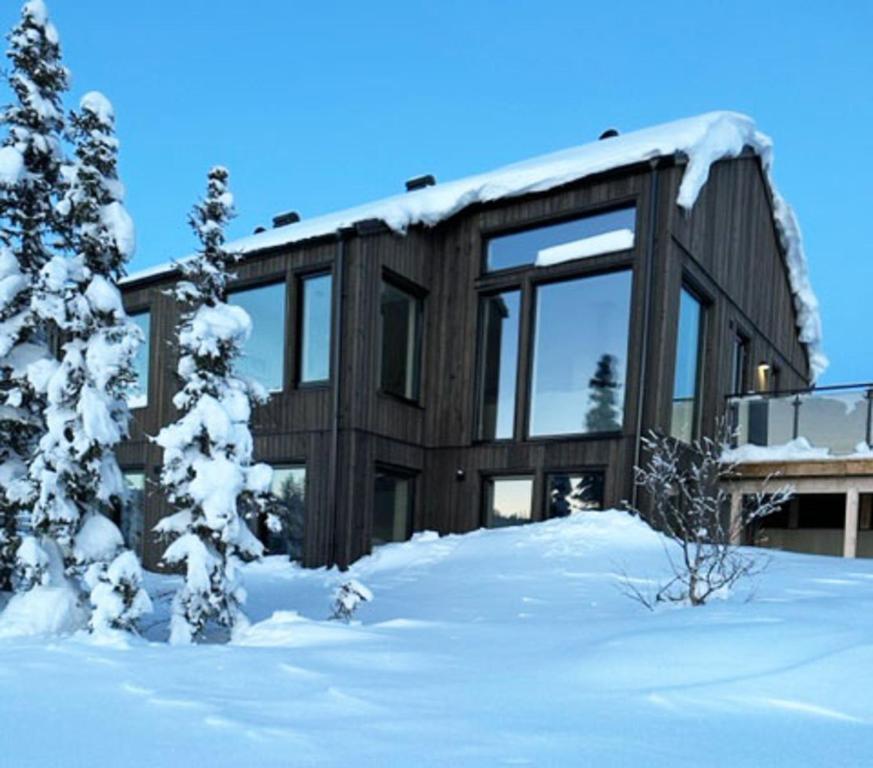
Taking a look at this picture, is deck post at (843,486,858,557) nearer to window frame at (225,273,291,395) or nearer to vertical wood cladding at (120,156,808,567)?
vertical wood cladding at (120,156,808,567)

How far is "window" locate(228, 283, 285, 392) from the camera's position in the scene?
10352 mm

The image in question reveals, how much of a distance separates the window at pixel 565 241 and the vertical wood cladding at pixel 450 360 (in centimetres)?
14

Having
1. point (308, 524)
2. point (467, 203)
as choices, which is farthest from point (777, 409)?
point (308, 524)

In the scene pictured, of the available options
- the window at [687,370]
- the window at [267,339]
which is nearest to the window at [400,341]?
the window at [267,339]

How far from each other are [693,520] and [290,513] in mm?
4964

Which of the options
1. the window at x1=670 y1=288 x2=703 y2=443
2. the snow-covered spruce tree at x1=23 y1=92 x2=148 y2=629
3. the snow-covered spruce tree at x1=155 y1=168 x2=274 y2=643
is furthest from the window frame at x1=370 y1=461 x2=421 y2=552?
Result: the snow-covered spruce tree at x1=23 y1=92 x2=148 y2=629

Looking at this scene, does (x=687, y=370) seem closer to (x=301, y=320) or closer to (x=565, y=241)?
(x=565, y=241)

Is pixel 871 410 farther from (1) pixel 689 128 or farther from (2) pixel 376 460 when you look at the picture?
(2) pixel 376 460

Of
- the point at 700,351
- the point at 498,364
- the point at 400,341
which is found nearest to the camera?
the point at 498,364

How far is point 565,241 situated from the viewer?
31.7ft

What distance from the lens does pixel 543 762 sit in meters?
2.37

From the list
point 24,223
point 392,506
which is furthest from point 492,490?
point 24,223

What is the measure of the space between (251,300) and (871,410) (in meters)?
8.55

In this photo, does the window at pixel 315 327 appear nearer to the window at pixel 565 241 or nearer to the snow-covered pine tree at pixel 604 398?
the window at pixel 565 241
